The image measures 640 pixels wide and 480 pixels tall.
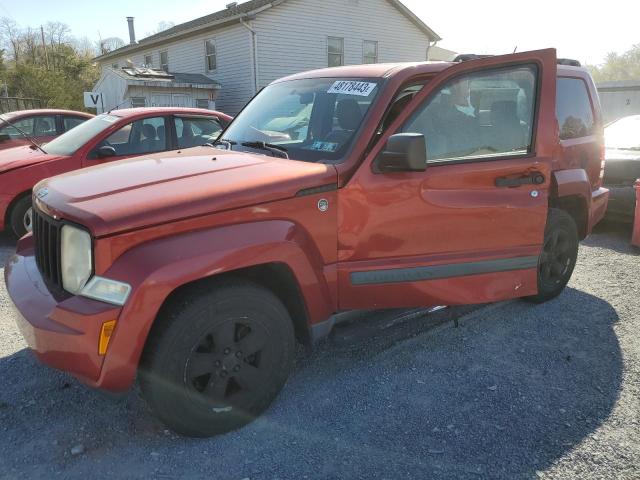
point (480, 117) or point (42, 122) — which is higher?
point (42, 122)

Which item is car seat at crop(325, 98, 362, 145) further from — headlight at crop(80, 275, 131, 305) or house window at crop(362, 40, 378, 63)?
house window at crop(362, 40, 378, 63)

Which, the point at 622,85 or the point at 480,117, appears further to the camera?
the point at 622,85

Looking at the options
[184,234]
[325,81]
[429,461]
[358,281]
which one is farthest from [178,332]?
[325,81]

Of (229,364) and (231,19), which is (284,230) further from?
(231,19)

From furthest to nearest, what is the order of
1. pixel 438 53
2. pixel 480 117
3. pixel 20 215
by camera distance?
pixel 438 53 → pixel 20 215 → pixel 480 117

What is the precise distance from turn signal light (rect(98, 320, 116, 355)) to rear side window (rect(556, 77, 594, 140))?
3.94 meters

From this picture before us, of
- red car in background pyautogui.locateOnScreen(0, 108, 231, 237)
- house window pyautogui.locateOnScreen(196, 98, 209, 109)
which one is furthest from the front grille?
house window pyautogui.locateOnScreen(196, 98, 209, 109)

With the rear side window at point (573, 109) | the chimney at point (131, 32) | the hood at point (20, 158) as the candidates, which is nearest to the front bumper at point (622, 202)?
the rear side window at point (573, 109)

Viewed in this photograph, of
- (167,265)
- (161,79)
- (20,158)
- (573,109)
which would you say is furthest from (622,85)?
(167,265)

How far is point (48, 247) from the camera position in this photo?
2.60m

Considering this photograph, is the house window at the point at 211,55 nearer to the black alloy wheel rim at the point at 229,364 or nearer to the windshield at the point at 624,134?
the windshield at the point at 624,134

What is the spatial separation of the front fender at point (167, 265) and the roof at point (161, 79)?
17.9m

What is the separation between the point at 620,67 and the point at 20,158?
63.5 metres

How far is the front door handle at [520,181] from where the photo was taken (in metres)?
3.31
